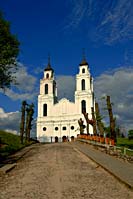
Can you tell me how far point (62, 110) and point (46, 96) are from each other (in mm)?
6848

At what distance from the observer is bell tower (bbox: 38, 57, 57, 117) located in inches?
3388

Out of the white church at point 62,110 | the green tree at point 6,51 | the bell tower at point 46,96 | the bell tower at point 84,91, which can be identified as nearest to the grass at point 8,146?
the green tree at point 6,51

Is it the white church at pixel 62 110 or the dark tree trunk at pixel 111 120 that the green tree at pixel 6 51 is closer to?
the dark tree trunk at pixel 111 120

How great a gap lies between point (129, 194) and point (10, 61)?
16601mm

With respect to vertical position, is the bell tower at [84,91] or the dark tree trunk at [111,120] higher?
the bell tower at [84,91]

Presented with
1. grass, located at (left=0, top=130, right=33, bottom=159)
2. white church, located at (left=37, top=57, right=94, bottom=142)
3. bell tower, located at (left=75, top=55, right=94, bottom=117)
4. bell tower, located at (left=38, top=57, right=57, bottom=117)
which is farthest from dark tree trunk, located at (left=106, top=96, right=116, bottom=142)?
bell tower, located at (left=38, top=57, right=57, bottom=117)

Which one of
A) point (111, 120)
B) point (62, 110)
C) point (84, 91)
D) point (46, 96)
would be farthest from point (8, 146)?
point (46, 96)

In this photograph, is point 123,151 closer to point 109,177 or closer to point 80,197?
point 109,177

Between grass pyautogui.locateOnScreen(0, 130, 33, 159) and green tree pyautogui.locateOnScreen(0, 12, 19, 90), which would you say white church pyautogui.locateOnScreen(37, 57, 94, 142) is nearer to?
grass pyautogui.locateOnScreen(0, 130, 33, 159)

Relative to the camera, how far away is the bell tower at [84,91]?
267 ft

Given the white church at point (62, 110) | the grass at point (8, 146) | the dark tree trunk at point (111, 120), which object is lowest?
the grass at point (8, 146)

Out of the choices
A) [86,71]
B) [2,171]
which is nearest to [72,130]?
[86,71]

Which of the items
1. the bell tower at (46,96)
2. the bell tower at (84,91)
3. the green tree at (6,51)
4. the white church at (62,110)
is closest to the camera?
the green tree at (6,51)

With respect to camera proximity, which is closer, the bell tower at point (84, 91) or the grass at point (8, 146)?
the grass at point (8, 146)
